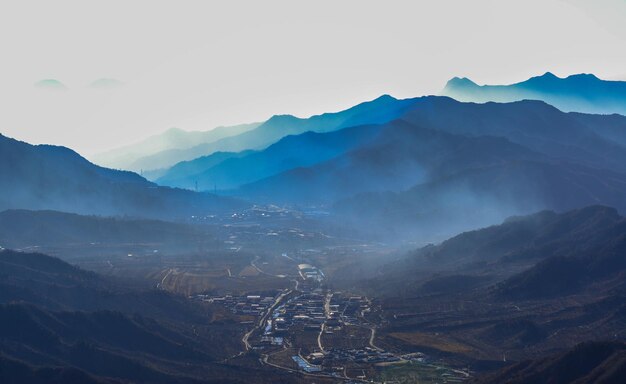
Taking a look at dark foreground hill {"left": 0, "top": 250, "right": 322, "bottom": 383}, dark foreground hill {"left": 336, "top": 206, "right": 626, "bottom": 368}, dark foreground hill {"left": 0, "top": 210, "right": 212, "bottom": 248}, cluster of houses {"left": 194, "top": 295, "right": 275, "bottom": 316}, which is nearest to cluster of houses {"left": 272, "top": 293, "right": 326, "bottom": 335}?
cluster of houses {"left": 194, "top": 295, "right": 275, "bottom": 316}

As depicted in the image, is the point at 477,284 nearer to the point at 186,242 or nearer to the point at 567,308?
the point at 567,308

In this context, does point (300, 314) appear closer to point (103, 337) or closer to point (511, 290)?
point (511, 290)

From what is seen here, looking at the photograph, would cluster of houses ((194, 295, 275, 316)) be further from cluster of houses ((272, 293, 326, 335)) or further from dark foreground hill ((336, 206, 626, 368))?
dark foreground hill ((336, 206, 626, 368))

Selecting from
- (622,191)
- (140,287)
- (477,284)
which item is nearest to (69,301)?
(140,287)

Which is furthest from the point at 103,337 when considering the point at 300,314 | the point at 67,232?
the point at 67,232

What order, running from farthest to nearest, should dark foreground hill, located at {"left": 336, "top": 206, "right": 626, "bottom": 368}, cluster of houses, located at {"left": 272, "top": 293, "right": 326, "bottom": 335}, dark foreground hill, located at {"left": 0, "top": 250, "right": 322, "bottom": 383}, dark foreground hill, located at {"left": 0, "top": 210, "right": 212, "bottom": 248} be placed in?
dark foreground hill, located at {"left": 0, "top": 210, "right": 212, "bottom": 248} < cluster of houses, located at {"left": 272, "top": 293, "right": 326, "bottom": 335} < dark foreground hill, located at {"left": 336, "top": 206, "right": 626, "bottom": 368} < dark foreground hill, located at {"left": 0, "top": 250, "right": 322, "bottom": 383}

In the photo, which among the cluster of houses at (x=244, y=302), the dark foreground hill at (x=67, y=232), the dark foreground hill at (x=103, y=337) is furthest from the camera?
the dark foreground hill at (x=67, y=232)

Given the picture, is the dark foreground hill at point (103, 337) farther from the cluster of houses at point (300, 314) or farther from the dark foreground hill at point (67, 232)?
the dark foreground hill at point (67, 232)

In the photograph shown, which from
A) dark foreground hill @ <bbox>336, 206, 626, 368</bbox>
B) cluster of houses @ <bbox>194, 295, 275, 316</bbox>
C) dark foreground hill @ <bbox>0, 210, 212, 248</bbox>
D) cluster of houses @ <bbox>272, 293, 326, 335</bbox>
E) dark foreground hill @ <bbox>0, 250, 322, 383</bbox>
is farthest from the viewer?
dark foreground hill @ <bbox>0, 210, 212, 248</bbox>

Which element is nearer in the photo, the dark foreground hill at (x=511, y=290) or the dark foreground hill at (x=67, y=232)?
the dark foreground hill at (x=511, y=290)

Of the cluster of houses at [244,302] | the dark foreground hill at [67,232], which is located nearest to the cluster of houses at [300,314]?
the cluster of houses at [244,302]

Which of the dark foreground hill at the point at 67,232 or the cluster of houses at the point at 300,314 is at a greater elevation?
the dark foreground hill at the point at 67,232
